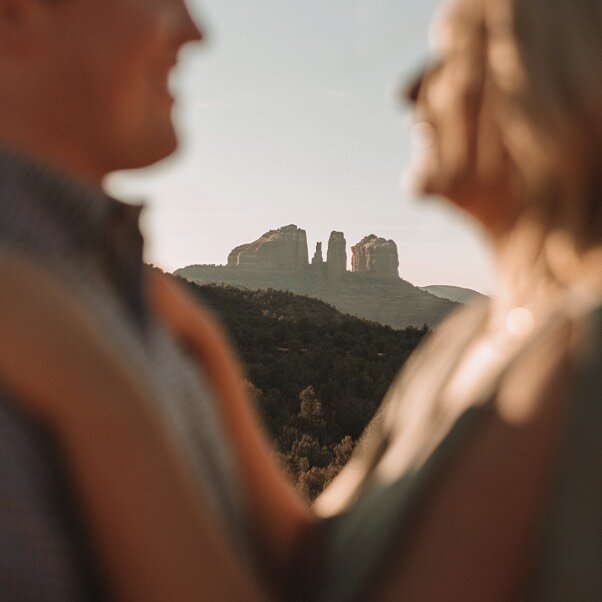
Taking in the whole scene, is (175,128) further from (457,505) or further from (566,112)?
(457,505)

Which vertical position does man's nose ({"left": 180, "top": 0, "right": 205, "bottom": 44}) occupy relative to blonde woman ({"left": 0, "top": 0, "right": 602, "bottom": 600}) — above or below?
above

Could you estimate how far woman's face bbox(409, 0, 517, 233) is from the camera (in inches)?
33.9

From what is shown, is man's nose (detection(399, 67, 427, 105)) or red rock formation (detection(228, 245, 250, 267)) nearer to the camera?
man's nose (detection(399, 67, 427, 105))

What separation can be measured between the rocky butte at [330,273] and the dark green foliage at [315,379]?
39.1 m

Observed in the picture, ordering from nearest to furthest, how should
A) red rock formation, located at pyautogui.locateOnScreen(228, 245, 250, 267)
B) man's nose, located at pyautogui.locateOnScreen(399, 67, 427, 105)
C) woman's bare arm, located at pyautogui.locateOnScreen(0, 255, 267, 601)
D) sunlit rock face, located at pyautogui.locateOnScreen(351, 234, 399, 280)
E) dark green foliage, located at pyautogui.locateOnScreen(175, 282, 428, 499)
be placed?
woman's bare arm, located at pyautogui.locateOnScreen(0, 255, 267, 601) < man's nose, located at pyautogui.locateOnScreen(399, 67, 427, 105) < dark green foliage, located at pyautogui.locateOnScreen(175, 282, 428, 499) < sunlit rock face, located at pyautogui.locateOnScreen(351, 234, 399, 280) < red rock formation, located at pyautogui.locateOnScreen(228, 245, 250, 267)

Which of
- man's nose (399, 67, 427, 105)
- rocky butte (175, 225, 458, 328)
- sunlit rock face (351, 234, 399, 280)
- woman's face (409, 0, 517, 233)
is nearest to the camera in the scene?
woman's face (409, 0, 517, 233)

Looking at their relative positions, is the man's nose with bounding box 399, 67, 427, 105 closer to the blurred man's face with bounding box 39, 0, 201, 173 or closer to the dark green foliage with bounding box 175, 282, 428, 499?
the blurred man's face with bounding box 39, 0, 201, 173

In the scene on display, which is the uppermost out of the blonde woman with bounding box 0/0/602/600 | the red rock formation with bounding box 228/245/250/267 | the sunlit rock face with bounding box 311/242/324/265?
the red rock formation with bounding box 228/245/250/267

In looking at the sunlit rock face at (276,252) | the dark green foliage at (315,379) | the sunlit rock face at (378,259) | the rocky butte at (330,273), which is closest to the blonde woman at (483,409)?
the dark green foliage at (315,379)

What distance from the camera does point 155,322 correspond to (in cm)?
96

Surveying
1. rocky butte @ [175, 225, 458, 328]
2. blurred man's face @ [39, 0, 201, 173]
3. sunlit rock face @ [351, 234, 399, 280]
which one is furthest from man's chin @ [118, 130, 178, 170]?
sunlit rock face @ [351, 234, 399, 280]

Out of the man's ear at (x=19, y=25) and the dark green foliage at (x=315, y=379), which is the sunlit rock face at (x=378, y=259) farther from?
the man's ear at (x=19, y=25)

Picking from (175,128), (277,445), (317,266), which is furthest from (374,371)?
(317,266)

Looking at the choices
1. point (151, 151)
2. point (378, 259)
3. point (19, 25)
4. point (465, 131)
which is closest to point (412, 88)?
point (465, 131)
